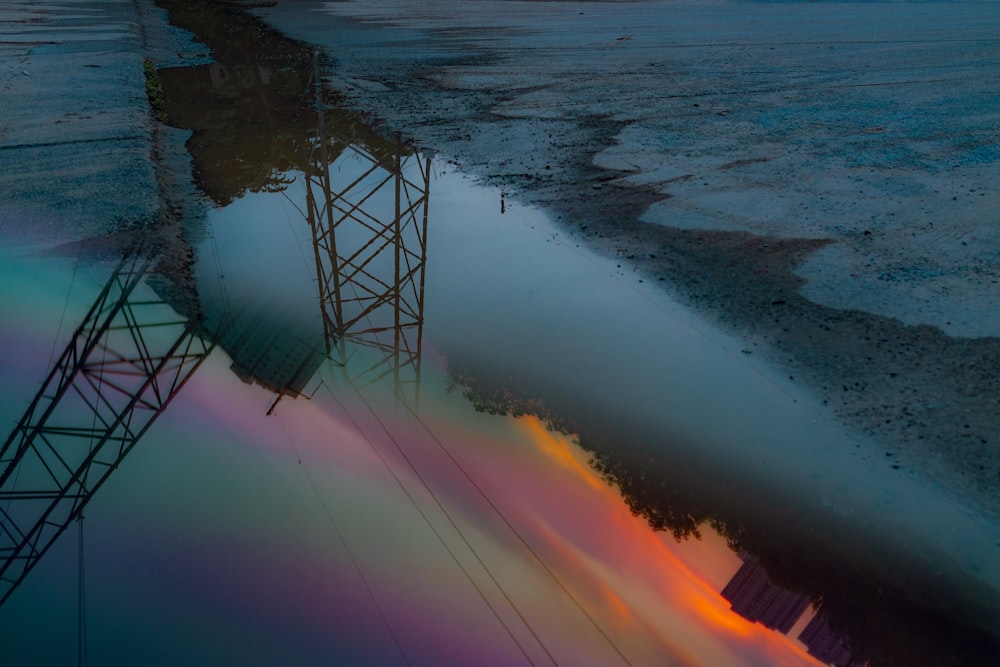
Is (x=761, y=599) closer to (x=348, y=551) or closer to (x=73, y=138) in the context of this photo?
(x=348, y=551)

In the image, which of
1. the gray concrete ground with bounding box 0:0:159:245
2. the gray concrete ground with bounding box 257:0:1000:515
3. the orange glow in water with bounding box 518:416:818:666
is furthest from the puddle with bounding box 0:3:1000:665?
the gray concrete ground with bounding box 0:0:159:245

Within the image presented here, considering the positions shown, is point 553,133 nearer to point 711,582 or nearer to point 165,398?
point 165,398

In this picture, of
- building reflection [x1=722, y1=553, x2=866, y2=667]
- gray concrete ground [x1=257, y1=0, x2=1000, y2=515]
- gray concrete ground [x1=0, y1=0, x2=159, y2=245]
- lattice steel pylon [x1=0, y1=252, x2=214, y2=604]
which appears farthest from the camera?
gray concrete ground [x1=0, y1=0, x2=159, y2=245]

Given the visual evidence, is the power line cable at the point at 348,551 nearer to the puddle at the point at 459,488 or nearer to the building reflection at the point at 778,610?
the puddle at the point at 459,488

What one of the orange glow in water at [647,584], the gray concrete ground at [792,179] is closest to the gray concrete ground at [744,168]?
the gray concrete ground at [792,179]

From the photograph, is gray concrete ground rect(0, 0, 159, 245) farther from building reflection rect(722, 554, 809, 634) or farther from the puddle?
building reflection rect(722, 554, 809, 634)

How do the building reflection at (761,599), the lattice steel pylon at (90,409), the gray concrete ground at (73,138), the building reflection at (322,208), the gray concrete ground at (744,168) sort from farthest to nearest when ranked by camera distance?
the gray concrete ground at (73,138)
the building reflection at (322,208)
the gray concrete ground at (744,168)
the lattice steel pylon at (90,409)
the building reflection at (761,599)

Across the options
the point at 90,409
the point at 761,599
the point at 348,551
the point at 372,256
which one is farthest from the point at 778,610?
the point at 372,256

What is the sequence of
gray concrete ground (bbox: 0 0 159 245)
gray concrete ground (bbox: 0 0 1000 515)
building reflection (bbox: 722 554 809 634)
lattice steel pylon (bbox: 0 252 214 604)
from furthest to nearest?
1. gray concrete ground (bbox: 0 0 159 245)
2. gray concrete ground (bbox: 0 0 1000 515)
3. lattice steel pylon (bbox: 0 252 214 604)
4. building reflection (bbox: 722 554 809 634)
